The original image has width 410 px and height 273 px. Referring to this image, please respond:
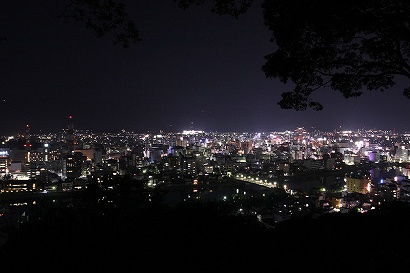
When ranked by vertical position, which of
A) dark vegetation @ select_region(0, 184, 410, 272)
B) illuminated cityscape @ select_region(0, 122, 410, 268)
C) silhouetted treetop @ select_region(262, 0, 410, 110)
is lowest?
illuminated cityscape @ select_region(0, 122, 410, 268)

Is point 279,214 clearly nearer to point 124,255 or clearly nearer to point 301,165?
point 124,255

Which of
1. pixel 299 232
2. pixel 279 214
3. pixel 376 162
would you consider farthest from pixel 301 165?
pixel 299 232

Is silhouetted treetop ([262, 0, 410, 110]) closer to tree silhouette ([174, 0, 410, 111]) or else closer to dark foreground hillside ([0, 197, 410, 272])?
tree silhouette ([174, 0, 410, 111])

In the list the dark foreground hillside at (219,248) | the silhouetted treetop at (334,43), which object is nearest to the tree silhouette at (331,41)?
the silhouetted treetop at (334,43)

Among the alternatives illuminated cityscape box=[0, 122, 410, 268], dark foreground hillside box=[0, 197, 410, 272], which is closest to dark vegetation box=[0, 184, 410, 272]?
dark foreground hillside box=[0, 197, 410, 272]

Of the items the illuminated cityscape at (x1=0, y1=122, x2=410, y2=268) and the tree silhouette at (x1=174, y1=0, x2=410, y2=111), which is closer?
the tree silhouette at (x1=174, y1=0, x2=410, y2=111)

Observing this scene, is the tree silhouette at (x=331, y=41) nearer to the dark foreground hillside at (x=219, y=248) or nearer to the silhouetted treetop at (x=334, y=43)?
the silhouetted treetop at (x=334, y=43)

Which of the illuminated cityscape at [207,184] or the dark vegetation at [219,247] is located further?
the illuminated cityscape at [207,184]

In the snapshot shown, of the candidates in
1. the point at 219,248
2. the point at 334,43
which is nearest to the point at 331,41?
the point at 334,43
